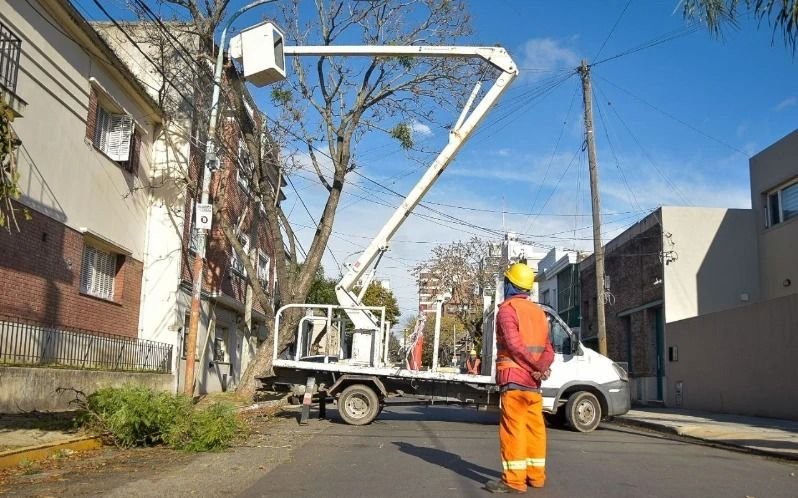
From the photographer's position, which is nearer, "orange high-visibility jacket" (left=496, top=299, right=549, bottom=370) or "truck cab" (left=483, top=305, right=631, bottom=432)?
"orange high-visibility jacket" (left=496, top=299, right=549, bottom=370)

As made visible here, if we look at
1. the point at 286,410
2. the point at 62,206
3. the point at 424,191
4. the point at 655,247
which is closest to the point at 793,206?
the point at 655,247

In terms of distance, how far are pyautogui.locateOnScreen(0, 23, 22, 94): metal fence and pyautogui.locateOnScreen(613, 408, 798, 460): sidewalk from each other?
12547 millimetres

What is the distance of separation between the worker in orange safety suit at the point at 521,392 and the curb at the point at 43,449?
4.79 m

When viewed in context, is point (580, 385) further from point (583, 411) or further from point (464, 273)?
point (464, 273)

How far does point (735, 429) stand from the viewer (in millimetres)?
13609

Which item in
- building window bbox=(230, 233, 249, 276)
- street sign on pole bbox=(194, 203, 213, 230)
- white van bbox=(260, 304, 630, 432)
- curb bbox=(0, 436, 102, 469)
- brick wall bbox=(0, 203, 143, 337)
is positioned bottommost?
curb bbox=(0, 436, 102, 469)

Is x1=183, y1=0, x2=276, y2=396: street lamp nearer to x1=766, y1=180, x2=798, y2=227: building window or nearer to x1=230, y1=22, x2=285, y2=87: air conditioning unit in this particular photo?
x1=230, y1=22, x2=285, y2=87: air conditioning unit

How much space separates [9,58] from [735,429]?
46.5 ft

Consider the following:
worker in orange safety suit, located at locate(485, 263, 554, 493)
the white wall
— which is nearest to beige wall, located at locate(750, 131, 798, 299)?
the white wall

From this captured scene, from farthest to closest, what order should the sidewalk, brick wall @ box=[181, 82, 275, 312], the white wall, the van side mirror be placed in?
brick wall @ box=[181, 82, 275, 312] < the white wall < the van side mirror < the sidewalk

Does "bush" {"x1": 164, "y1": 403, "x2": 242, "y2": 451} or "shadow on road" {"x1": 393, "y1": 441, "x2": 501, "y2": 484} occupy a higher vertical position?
"bush" {"x1": 164, "y1": 403, "x2": 242, "y2": 451}

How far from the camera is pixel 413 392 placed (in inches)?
535

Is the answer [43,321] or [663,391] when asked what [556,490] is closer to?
[43,321]

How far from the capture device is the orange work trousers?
596 cm
